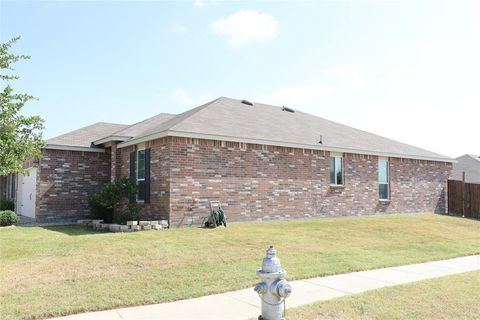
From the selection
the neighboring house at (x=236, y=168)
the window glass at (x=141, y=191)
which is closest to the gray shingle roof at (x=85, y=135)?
the neighboring house at (x=236, y=168)

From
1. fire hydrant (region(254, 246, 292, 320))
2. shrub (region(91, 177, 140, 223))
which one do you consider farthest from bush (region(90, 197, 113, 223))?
fire hydrant (region(254, 246, 292, 320))

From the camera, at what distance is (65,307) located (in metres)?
5.91

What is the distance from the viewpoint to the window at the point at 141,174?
1575 centimetres

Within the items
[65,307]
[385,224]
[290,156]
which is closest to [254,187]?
[290,156]

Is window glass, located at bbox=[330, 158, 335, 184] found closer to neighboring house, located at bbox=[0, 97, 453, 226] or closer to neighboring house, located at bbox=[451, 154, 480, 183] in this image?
neighboring house, located at bbox=[0, 97, 453, 226]

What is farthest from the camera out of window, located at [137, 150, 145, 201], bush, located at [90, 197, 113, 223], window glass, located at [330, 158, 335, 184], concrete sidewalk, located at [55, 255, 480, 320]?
window glass, located at [330, 158, 335, 184]

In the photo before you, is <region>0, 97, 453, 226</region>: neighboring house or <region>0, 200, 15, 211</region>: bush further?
<region>0, 200, 15, 211</region>: bush

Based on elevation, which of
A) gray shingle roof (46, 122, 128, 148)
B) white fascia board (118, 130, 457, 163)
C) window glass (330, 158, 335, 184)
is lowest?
window glass (330, 158, 335, 184)

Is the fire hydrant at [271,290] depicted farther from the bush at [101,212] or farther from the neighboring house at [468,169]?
the neighboring house at [468,169]

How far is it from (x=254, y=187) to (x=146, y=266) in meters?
7.95

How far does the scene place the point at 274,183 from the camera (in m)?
→ 16.5

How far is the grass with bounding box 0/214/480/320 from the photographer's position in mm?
6527

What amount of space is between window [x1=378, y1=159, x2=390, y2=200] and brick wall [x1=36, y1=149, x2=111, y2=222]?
43.7ft

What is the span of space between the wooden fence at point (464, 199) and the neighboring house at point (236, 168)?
3.33ft
